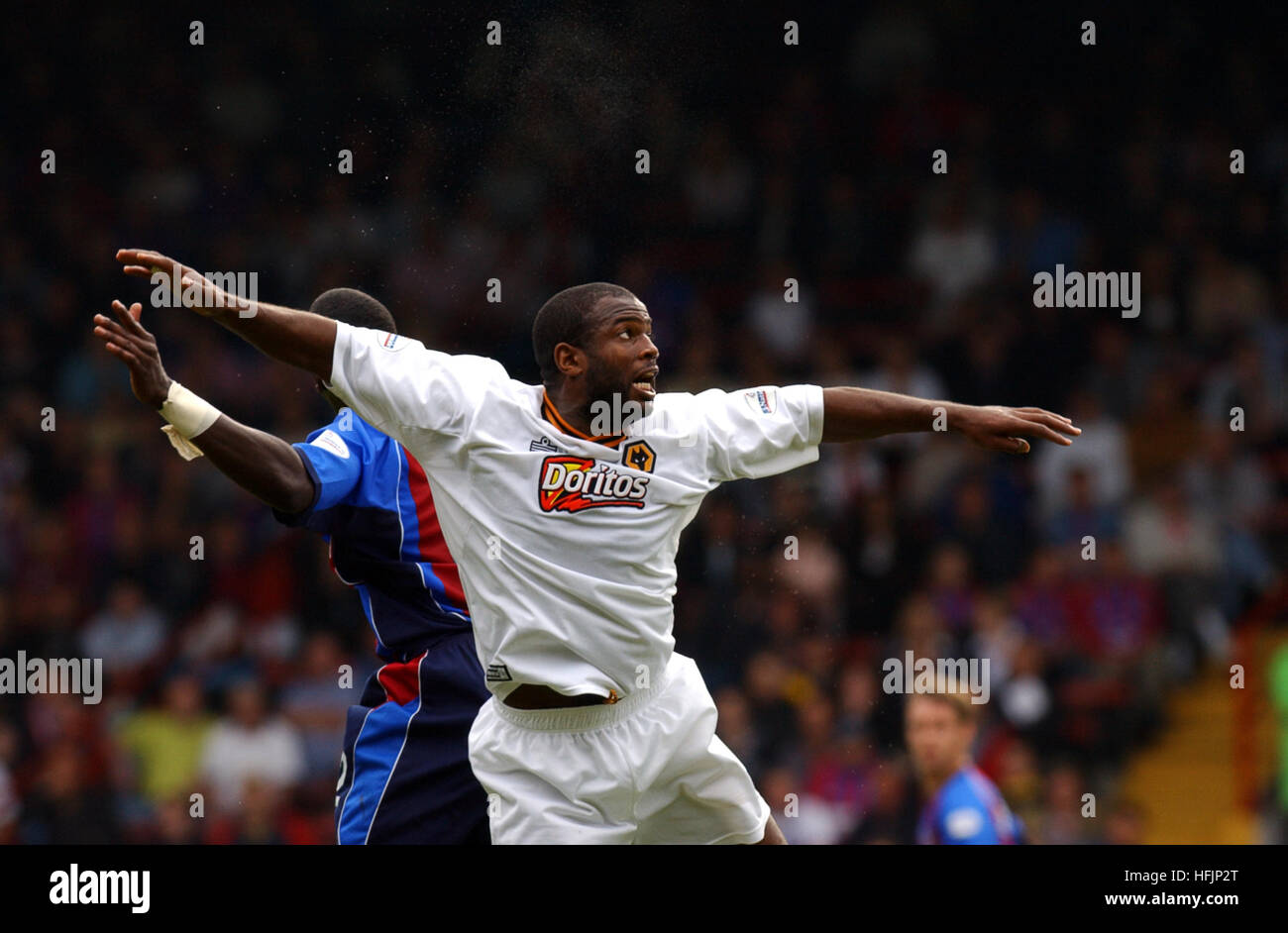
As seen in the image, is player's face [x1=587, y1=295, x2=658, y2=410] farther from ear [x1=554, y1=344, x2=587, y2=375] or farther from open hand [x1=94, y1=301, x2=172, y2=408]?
open hand [x1=94, y1=301, x2=172, y2=408]

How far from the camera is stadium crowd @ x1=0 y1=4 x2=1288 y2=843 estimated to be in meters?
9.11

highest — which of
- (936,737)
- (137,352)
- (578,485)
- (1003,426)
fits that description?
(137,352)

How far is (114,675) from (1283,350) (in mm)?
7449

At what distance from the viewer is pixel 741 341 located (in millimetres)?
10430

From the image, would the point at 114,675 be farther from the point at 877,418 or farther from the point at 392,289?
the point at 877,418

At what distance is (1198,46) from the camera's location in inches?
475

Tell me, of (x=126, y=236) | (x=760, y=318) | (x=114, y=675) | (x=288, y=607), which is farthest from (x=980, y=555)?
(x=126, y=236)

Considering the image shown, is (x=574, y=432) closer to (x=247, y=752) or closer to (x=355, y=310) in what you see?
(x=355, y=310)

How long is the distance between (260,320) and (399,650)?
47.3 inches

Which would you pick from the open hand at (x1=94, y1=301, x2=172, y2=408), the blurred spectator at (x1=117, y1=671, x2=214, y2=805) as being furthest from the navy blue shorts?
the blurred spectator at (x1=117, y1=671, x2=214, y2=805)

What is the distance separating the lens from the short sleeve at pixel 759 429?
176 inches

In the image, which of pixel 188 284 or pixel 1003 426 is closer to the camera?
pixel 188 284

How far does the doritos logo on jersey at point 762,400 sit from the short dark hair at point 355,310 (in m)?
1.19

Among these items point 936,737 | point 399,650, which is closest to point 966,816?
point 936,737
